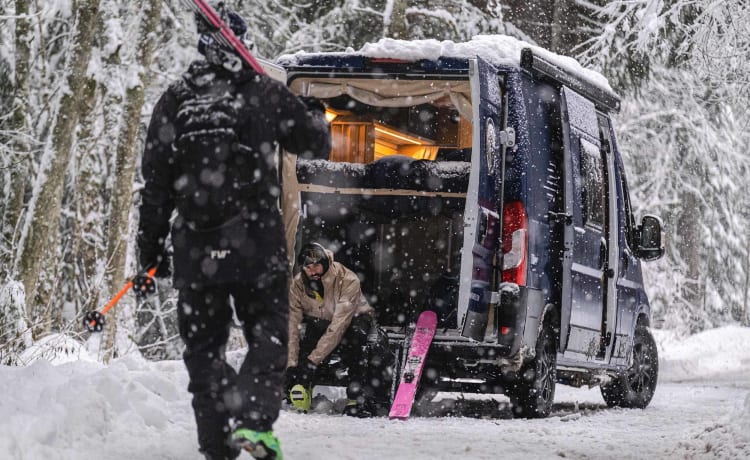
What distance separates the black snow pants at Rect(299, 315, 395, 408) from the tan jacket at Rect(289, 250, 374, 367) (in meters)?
0.08

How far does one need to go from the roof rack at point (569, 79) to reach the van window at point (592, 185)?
1.46 feet

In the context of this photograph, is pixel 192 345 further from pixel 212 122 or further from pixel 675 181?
pixel 675 181

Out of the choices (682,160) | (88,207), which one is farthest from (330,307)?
(682,160)

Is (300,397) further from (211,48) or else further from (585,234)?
(211,48)

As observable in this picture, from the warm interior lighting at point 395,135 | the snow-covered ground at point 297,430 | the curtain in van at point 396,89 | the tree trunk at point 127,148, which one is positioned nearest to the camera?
the snow-covered ground at point 297,430

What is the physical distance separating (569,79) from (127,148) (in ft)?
31.4

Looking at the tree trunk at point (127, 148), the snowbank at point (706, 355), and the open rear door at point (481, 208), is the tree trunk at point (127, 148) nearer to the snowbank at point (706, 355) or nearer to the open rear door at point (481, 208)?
the snowbank at point (706, 355)

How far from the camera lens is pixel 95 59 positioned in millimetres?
16750

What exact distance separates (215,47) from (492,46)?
3807 mm

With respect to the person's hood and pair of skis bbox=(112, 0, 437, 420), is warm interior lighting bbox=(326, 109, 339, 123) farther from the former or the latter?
the person's hood

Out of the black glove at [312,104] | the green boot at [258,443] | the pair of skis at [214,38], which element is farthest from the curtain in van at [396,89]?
the green boot at [258,443]

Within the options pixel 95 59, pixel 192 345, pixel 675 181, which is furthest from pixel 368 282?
pixel 675 181

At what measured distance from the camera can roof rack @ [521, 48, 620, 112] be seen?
8195 mm

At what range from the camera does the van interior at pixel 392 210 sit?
937cm
